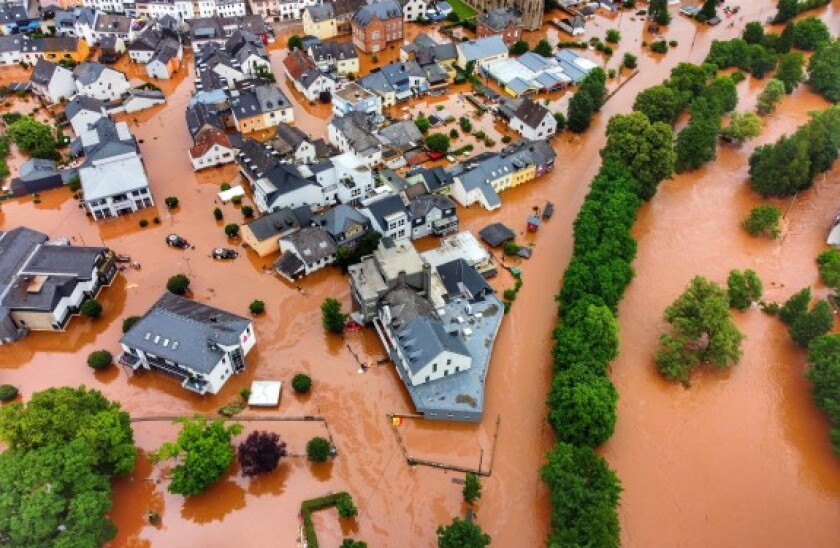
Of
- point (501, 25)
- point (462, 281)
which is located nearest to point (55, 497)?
point (462, 281)

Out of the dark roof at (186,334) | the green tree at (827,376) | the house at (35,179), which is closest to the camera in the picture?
the green tree at (827,376)

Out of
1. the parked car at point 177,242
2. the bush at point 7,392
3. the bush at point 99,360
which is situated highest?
the parked car at point 177,242

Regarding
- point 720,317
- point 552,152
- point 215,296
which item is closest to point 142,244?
point 215,296

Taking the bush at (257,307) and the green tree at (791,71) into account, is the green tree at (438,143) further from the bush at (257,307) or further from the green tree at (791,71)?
the green tree at (791,71)

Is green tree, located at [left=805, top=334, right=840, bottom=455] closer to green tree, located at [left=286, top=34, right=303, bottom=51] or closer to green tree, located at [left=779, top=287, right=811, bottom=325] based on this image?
green tree, located at [left=779, top=287, right=811, bottom=325]

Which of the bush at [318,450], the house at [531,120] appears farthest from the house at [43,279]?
the house at [531,120]

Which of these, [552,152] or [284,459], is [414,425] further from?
[552,152]
